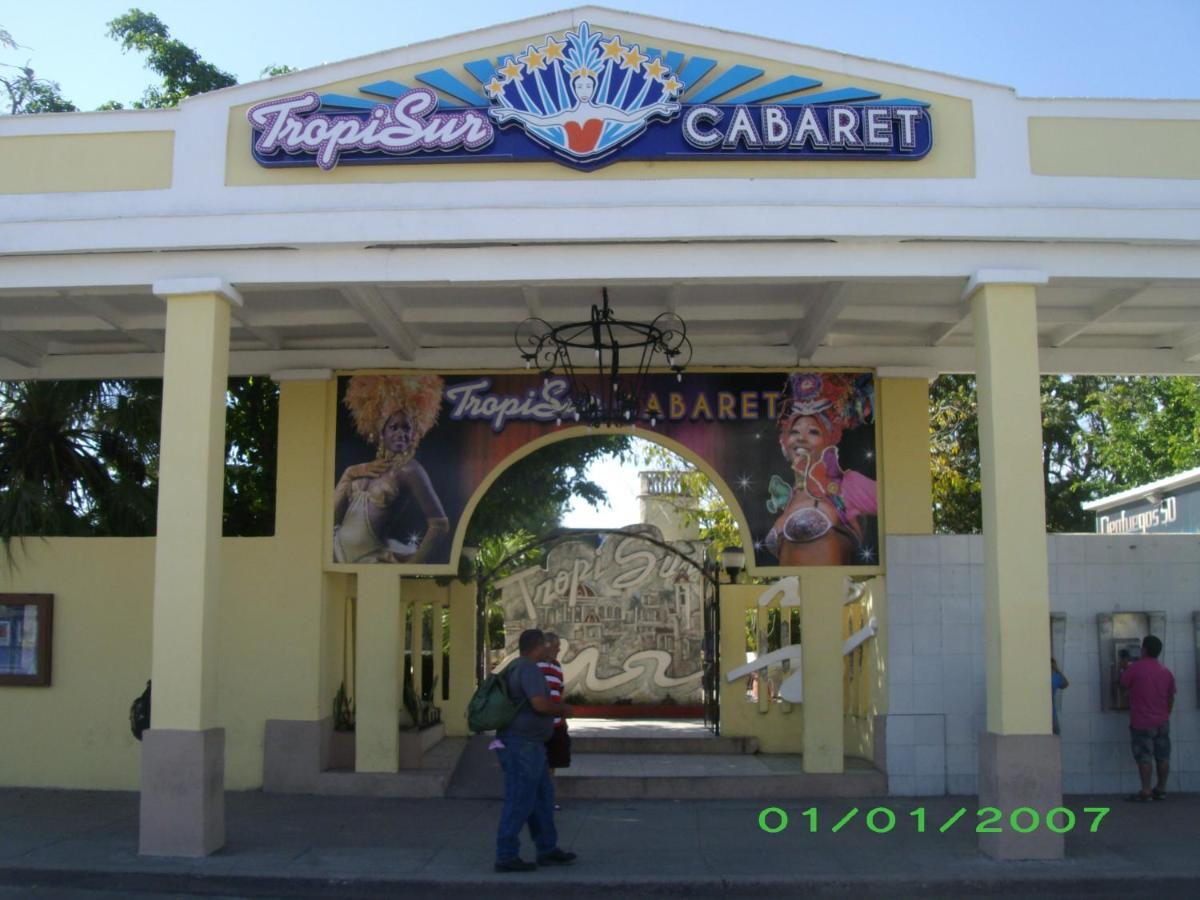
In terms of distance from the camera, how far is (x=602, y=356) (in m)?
12.6

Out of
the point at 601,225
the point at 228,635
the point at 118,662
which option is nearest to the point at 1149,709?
the point at 601,225

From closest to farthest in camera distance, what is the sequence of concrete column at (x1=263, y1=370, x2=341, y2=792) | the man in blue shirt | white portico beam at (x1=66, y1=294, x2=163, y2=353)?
white portico beam at (x1=66, y1=294, x2=163, y2=353)
the man in blue shirt
concrete column at (x1=263, y1=370, x2=341, y2=792)

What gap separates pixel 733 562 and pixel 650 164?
21.8 ft

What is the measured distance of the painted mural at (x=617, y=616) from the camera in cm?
1772

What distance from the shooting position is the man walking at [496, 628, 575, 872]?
28.3 ft

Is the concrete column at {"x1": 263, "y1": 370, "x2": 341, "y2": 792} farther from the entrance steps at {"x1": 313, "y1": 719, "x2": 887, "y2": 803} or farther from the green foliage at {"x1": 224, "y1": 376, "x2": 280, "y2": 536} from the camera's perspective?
the green foliage at {"x1": 224, "y1": 376, "x2": 280, "y2": 536}

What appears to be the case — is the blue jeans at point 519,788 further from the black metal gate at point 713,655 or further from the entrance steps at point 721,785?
the black metal gate at point 713,655

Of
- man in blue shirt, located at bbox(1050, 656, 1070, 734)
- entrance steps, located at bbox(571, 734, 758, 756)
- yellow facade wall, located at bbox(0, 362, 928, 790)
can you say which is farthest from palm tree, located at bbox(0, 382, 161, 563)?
man in blue shirt, located at bbox(1050, 656, 1070, 734)

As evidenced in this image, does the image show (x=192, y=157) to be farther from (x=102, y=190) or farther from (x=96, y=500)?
(x=96, y=500)

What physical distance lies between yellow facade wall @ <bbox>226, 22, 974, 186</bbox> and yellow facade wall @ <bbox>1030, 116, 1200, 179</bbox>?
0.63 metres

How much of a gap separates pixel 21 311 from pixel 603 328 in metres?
5.79

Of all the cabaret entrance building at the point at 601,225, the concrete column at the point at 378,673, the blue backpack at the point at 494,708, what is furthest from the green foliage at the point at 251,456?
the blue backpack at the point at 494,708

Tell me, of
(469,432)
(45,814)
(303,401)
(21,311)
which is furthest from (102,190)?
(45,814)
